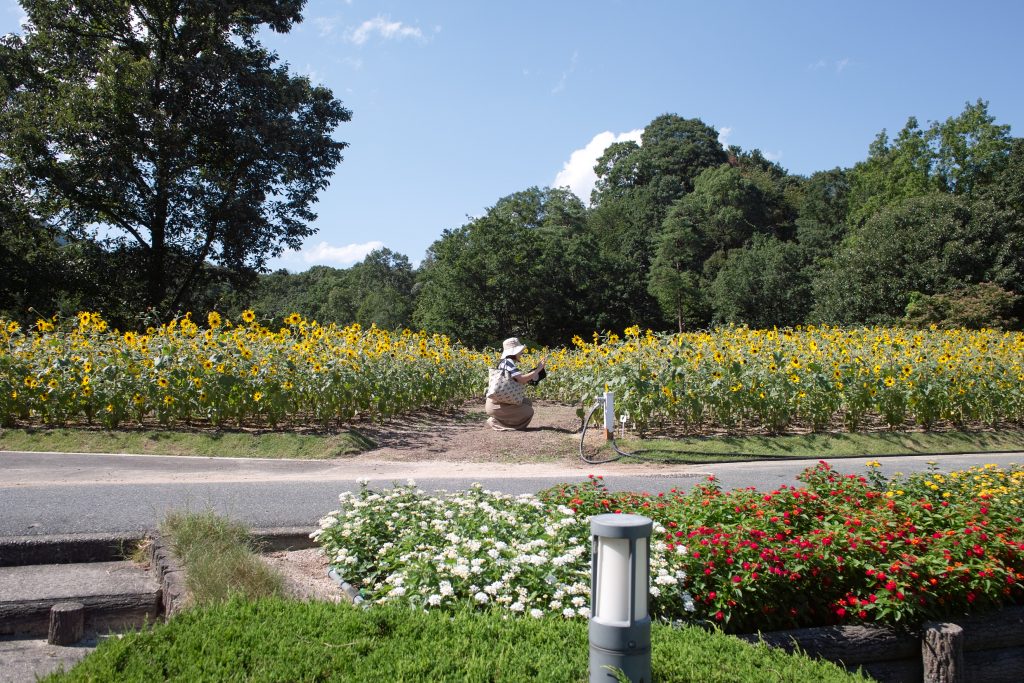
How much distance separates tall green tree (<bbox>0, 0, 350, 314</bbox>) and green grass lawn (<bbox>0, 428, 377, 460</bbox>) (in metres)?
15.1

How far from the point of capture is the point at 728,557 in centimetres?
364

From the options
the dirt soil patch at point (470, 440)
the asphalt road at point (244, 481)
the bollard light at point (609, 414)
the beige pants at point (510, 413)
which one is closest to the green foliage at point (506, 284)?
the dirt soil patch at point (470, 440)

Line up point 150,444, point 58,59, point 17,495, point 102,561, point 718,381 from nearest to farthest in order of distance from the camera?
point 102,561, point 17,495, point 150,444, point 718,381, point 58,59

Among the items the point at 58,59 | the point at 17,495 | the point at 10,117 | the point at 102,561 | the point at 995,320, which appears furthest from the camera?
the point at 995,320

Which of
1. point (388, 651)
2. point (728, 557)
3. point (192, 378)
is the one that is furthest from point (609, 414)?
point (388, 651)

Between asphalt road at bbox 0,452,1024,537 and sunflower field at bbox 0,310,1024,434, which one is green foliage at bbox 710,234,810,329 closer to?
sunflower field at bbox 0,310,1024,434

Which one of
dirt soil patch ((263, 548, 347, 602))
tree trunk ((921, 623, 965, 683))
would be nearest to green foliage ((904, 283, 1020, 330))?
tree trunk ((921, 623, 965, 683))

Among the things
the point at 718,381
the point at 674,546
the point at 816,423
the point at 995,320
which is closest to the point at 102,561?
the point at 674,546

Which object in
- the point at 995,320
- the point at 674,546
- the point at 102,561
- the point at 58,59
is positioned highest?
the point at 58,59

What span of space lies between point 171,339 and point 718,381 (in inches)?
313

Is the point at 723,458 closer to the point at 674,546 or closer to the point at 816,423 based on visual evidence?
the point at 816,423

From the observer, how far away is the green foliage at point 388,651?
2.49 m

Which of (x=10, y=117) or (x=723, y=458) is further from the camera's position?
(x=10, y=117)

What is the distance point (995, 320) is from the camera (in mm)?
25797
